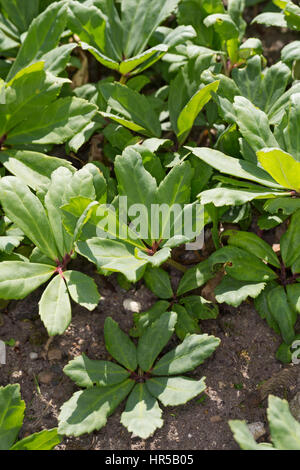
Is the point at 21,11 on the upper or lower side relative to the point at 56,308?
upper

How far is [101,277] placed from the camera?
2117 millimetres

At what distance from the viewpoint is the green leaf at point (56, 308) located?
5.78ft

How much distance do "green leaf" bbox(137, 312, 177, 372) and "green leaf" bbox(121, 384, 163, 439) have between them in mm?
85

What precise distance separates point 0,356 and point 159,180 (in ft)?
2.95

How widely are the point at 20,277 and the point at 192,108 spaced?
90cm

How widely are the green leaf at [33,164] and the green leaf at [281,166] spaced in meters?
0.77

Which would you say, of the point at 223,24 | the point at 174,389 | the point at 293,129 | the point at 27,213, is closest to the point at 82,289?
the point at 27,213

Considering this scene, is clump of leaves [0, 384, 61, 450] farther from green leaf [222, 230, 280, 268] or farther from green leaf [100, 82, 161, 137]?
green leaf [100, 82, 161, 137]

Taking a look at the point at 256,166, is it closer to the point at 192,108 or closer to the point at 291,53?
the point at 192,108

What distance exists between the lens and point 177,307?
1939 millimetres

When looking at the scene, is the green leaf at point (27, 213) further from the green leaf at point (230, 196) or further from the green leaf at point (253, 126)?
the green leaf at point (253, 126)

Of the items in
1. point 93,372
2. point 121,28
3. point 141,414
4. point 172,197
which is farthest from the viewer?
point 121,28
